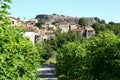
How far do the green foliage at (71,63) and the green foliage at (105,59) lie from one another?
853 cm

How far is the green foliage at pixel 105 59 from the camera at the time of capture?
23750mm

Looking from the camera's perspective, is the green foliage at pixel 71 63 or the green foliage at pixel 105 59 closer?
the green foliage at pixel 105 59

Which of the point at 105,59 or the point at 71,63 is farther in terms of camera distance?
the point at 71,63

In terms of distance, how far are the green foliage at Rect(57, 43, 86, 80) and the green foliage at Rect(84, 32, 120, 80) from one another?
336 inches

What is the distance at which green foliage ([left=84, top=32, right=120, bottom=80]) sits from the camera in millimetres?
23750

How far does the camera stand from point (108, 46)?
25.6 meters

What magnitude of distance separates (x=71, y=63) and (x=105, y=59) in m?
15.9

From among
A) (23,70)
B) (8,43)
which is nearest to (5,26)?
(8,43)

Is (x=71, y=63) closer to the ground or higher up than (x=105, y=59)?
closer to the ground

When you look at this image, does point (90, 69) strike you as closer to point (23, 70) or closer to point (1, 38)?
point (23, 70)

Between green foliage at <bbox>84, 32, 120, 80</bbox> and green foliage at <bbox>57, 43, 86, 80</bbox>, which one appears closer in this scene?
green foliage at <bbox>84, 32, 120, 80</bbox>

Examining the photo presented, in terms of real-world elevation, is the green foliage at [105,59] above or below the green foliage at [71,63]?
above

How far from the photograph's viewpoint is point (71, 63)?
41.2m

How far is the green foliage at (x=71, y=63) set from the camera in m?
37.7
